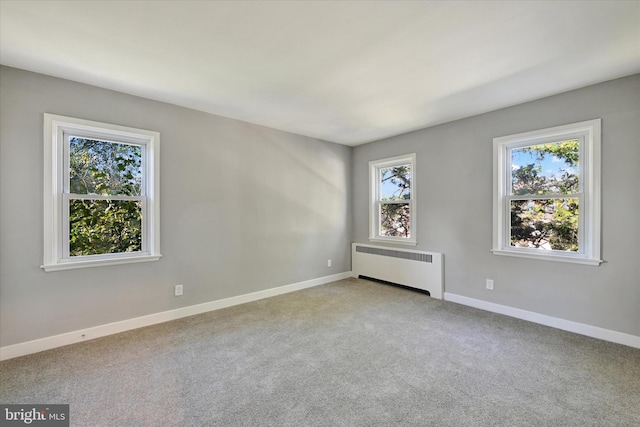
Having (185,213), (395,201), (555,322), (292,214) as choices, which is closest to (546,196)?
(555,322)

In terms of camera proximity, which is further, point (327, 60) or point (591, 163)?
point (591, 163)

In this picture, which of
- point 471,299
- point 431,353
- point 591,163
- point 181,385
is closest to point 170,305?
point 181,385

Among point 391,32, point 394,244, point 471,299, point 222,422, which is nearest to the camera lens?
point 222,422

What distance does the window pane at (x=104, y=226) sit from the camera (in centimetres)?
267

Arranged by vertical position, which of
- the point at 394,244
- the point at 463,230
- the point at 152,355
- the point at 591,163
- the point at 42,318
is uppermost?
the point at 591,163

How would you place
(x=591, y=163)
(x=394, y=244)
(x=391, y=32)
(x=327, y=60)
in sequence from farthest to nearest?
(x=394, y=244) → (x=591, y=163) → (x=327, y=60) → (x=391, y=32)

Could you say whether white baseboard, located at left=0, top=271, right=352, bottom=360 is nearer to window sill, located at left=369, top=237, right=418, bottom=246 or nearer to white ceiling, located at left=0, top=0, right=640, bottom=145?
window sill, located at left=369, top=237, right=418, bottom=246

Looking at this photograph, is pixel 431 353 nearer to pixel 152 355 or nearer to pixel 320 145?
pixel 152 355

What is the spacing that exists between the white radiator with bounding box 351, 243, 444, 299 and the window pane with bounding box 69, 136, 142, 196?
11.4 feet

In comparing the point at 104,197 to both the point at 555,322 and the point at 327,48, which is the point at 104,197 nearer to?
the point at 327,48

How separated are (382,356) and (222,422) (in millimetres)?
1317

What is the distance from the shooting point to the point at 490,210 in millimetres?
3402

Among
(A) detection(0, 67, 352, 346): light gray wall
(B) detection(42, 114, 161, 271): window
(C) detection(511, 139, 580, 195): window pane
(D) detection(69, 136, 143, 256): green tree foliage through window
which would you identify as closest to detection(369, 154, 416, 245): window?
(A) detection(0, 67, 352, 346): light gray wall

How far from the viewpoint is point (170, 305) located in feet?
10.3
